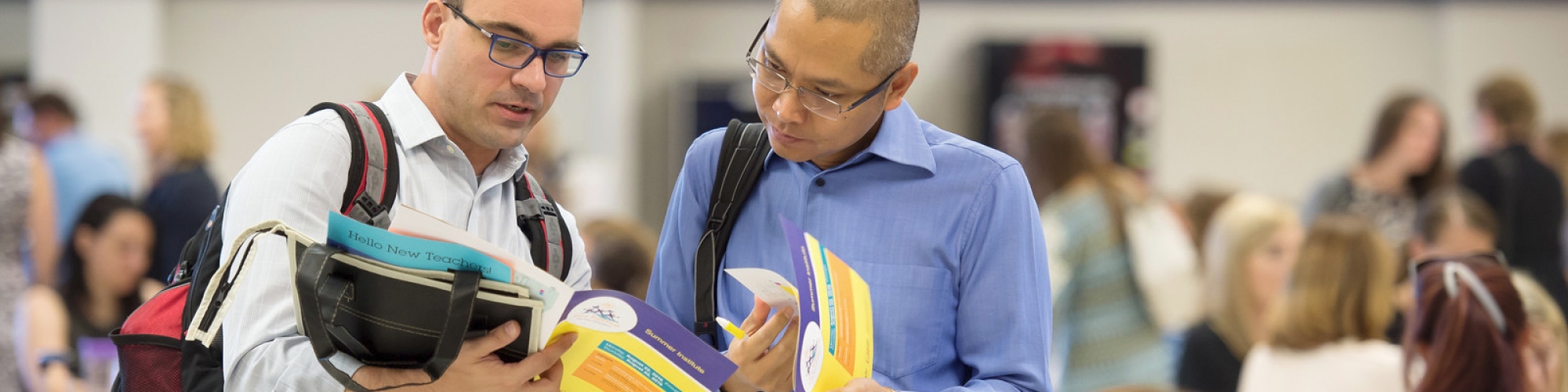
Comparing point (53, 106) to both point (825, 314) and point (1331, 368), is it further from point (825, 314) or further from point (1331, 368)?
point (825, 314)

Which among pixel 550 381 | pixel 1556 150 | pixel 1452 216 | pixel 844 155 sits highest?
pixel 844 155

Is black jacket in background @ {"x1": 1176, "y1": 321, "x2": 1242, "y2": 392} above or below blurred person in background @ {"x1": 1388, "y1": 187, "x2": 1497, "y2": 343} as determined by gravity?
below

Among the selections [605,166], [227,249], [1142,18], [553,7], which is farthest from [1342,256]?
[1142,18]

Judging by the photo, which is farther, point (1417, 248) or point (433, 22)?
point (1417, 248)

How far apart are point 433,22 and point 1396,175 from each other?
185 inches

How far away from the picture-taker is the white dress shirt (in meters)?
3.44

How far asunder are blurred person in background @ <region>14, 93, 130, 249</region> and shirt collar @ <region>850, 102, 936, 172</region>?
473cm

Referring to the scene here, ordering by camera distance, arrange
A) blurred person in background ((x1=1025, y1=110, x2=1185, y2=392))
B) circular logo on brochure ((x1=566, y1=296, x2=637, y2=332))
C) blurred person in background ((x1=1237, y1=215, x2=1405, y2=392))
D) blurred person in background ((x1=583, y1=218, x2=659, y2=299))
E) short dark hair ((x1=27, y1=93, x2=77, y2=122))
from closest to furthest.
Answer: circular logo on brochure ((x1=566, y1=296, x2=637, y2=332))
blurred person in background ((x1=1237, y1=215, x2=1405, y2=392))
blurred person in background ((x1=583, y1=218, x2=659, y2=299))
blurred person in background ((x1=1025, y1=110, x2=1185, y2=392))
short dark hair ((x1=27, y1=93, x2=77, y2=122))

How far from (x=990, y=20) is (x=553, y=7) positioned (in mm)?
9649

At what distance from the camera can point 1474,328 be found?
8.95 feet

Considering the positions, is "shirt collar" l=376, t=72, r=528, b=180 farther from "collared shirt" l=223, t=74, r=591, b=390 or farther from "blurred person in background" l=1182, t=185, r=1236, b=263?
"blurred person in background" l=1182, t=185, r=1236, b=263

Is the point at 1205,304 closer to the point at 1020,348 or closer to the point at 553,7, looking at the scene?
the point at 1020,348

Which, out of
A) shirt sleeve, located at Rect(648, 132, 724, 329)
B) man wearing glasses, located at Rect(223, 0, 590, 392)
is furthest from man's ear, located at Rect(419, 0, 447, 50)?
shirt sleeve, located at Rect(648, 132, 724, 329)

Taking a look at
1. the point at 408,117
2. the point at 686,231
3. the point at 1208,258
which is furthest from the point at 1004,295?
the point at 1208,258
